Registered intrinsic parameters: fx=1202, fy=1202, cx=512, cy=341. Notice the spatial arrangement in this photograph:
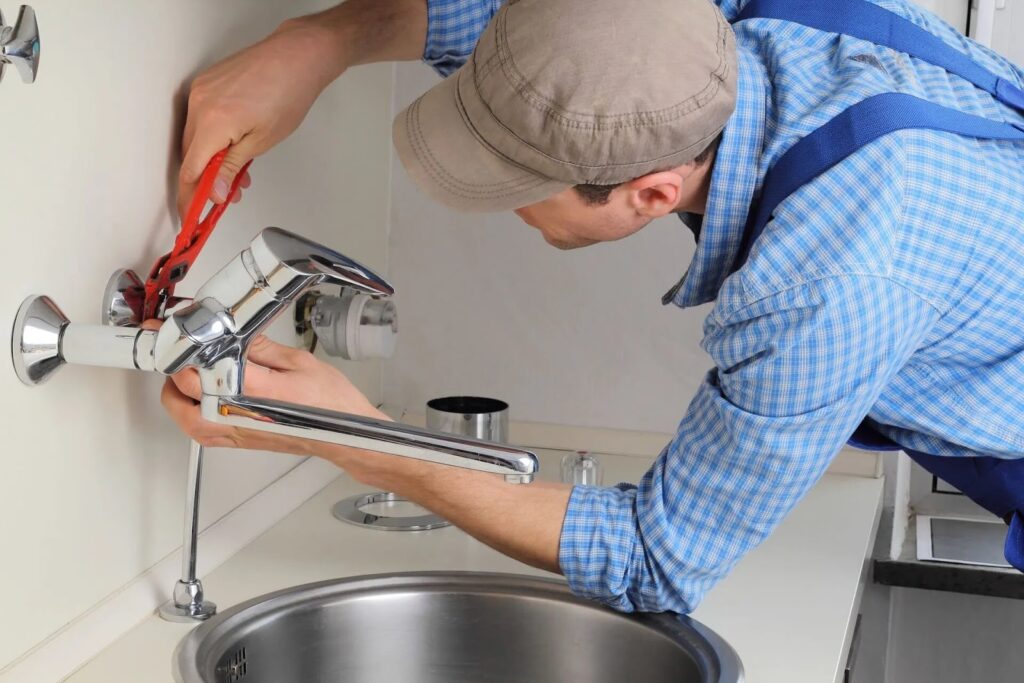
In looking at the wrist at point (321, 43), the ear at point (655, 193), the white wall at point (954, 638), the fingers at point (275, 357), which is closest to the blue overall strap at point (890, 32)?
the ear at point (655, 193)

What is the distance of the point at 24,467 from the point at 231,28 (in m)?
0.52

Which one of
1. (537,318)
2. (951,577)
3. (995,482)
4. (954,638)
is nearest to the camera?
(995,482)

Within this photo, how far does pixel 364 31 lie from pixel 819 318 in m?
0.64

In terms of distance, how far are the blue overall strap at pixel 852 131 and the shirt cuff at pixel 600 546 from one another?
292 millimetres

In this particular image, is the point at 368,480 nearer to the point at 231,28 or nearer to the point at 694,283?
the point at 694,283

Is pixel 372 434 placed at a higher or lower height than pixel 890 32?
lower

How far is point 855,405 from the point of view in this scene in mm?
978

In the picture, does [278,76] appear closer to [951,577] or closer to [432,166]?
[432,166]

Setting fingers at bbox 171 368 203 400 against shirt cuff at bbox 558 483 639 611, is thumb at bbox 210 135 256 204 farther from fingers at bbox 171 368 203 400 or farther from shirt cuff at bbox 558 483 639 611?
shirt cuff at bbox 558 483 639 611

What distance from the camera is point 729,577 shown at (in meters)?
1.31

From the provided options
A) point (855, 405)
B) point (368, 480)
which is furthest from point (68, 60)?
point (855, 405)

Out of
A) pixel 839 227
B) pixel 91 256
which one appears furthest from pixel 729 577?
pixel 91 256

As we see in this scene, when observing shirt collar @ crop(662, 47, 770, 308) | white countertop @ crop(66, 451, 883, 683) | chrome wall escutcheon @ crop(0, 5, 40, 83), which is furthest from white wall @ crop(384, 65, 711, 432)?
chrome wall escutcheon @ crop(0, 5, 40, 83)

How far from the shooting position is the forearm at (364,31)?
1261mm
